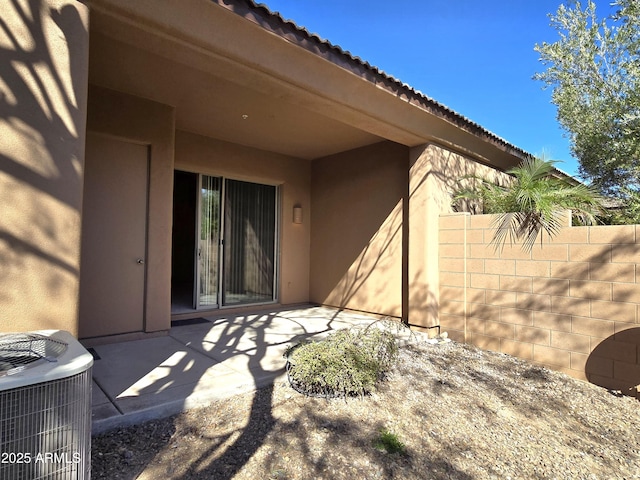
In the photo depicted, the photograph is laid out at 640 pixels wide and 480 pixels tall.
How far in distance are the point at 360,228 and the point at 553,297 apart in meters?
3.59

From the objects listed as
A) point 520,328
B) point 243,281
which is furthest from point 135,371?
point 520,328

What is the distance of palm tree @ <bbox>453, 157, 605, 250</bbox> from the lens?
15.3 feet

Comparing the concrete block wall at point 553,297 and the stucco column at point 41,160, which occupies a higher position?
the stucco column at point 41,160

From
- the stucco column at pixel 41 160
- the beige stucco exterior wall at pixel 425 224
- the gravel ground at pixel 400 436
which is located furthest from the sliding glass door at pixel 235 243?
the stucco column at pixel 41 160

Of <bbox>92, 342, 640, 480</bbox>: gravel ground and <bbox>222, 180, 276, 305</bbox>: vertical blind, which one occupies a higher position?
<bbox>222, 180, 276, 305</bbox>: vertical blind

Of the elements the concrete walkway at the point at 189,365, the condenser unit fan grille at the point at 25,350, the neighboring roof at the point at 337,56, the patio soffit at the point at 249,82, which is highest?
the neighboring roof at the point at 337,56

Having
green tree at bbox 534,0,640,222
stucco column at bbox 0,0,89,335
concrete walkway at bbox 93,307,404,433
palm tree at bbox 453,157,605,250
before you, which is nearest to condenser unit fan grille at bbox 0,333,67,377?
stucco column at bbox 0,0,89,335

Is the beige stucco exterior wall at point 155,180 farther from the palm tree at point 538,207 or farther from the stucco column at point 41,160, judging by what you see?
the palm tree at point 538,207

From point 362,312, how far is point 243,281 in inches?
98.6

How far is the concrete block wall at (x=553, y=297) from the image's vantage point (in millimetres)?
3871

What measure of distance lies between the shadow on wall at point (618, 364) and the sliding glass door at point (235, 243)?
5.60 meters

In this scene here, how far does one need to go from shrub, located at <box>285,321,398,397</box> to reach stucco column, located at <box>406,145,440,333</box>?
2264mm

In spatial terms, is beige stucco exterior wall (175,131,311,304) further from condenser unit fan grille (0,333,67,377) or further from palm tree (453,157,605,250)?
condenser unit fan grille (0,333,67,377)

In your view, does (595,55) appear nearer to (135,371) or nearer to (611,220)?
(611,220)
